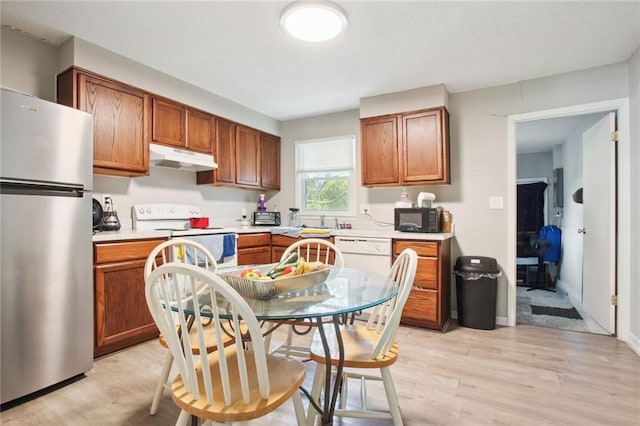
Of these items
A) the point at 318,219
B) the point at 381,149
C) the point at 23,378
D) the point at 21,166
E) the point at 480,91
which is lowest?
the point at 23,378

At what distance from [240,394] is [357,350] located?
1.91 feet

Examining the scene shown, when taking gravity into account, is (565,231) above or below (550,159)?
below

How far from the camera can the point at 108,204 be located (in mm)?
2809

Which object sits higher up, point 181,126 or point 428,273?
point 181,126

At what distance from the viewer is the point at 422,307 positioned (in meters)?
3.04

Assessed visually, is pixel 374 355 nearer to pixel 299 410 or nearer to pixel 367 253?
pixel 299 410

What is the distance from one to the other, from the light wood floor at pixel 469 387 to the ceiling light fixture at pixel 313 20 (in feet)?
7.56

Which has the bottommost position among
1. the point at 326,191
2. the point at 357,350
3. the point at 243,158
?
the point at 357,350

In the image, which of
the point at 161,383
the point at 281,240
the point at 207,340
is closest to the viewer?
the point at 207,340

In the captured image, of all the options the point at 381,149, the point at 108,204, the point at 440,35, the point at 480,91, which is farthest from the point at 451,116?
the point at 108,204

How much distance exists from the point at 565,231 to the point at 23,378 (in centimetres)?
613

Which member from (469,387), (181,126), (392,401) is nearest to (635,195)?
(469,387)

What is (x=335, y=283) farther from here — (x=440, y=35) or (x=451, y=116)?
(x=451, y=116)

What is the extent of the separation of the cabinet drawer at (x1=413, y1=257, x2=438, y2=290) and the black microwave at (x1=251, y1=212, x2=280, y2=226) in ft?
6.51
